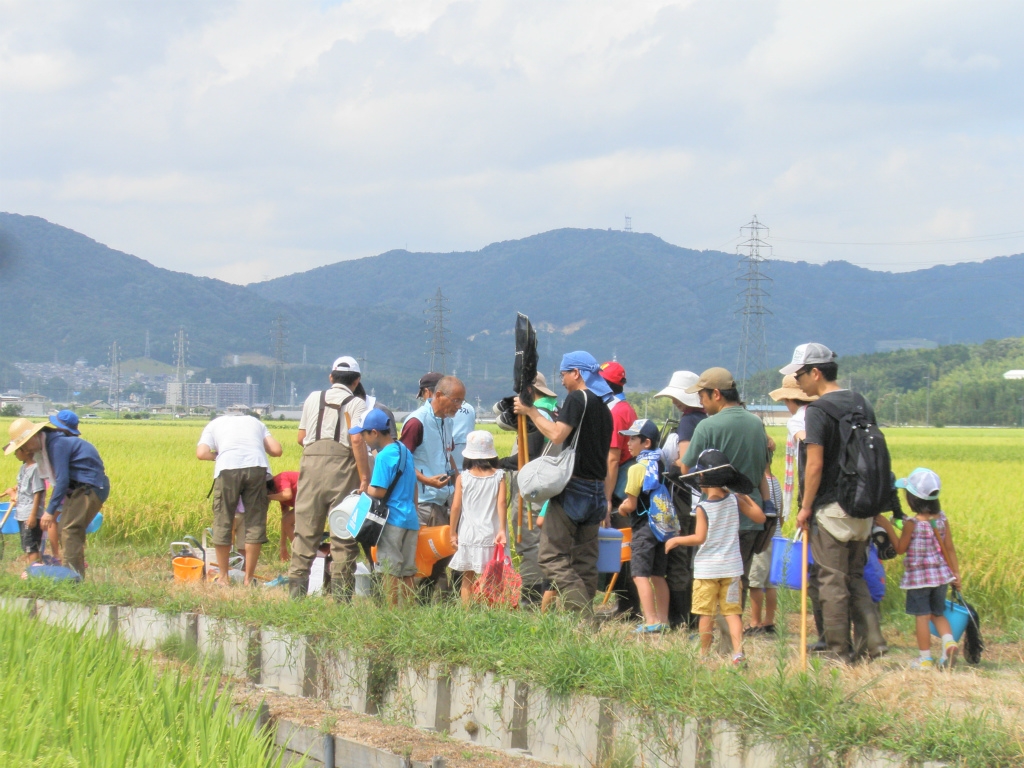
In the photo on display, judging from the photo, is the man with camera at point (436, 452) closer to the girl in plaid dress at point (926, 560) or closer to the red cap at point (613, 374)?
the red cap at point (613, 374)

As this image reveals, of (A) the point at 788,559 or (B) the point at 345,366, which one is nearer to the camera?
(A) the point at 788,559

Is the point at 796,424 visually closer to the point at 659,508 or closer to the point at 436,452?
the point at 659,508

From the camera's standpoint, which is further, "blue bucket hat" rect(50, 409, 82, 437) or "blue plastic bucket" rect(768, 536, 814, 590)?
"blue bucket hat" rect(50, 409, 82, 437)

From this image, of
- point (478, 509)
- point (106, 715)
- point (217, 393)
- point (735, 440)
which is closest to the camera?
point (106, 715)

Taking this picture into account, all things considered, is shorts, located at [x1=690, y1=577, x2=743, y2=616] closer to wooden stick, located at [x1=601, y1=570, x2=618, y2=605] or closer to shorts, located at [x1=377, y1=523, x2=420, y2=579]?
wooden stick, located at [x1=601, y1=570, x2=618, y2=605]

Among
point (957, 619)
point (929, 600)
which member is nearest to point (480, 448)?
point (929, 600)

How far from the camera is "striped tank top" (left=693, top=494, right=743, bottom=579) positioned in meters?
5.91

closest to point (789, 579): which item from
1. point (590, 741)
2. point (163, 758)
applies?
point (590, 741)

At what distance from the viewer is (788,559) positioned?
6434mm

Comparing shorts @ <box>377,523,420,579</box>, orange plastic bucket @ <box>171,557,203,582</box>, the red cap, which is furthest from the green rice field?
shorts @ <box>377,523,420,579</box>

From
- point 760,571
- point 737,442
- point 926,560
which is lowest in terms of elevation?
point 760,571

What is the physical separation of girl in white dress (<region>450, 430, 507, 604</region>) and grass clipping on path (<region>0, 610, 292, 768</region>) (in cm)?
230

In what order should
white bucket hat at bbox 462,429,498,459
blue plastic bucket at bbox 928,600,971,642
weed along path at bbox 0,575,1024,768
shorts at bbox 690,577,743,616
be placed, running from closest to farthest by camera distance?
weed along path at bbox 0,575,1024,768
shorts at bbox 690,577,743,616
blue plastic bucket at bbox 928,600,971,642
white bucket hat at bbox 462,429,498,459

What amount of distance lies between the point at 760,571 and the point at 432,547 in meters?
2.23
